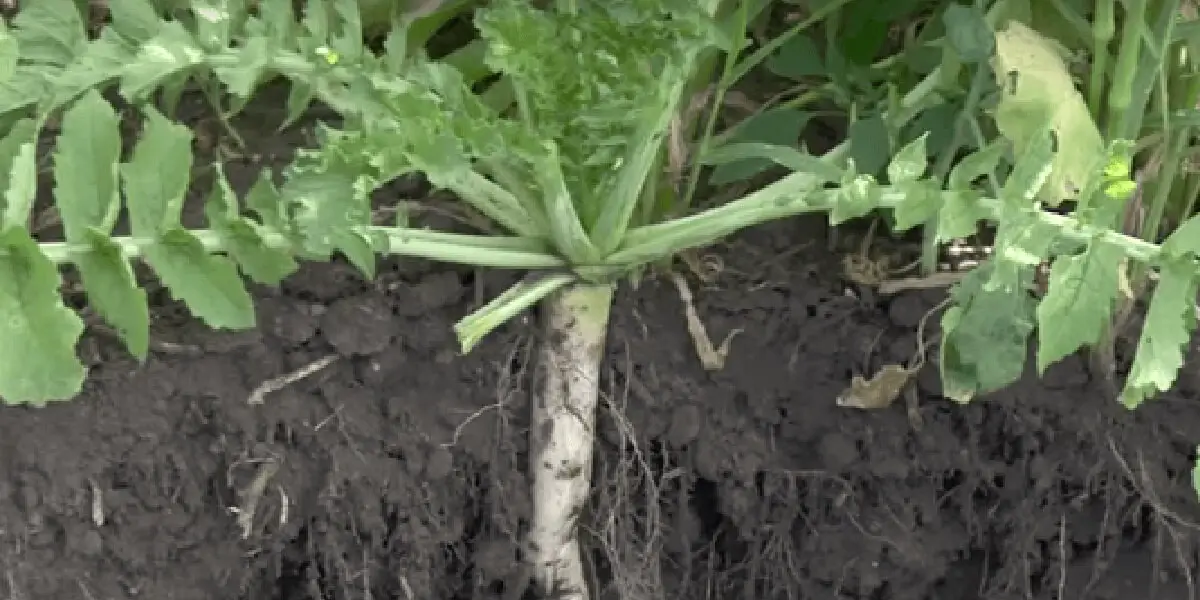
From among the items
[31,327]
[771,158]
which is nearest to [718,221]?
[771,158]

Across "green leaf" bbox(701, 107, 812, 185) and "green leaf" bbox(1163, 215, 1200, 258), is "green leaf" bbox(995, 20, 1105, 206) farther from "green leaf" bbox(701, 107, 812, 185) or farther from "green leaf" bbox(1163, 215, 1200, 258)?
"green leaf" bbox(701, 107, 812, 185)

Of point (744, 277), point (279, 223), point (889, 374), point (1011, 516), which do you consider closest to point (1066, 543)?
point (1011, 516)

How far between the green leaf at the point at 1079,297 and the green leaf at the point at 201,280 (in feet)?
1.78

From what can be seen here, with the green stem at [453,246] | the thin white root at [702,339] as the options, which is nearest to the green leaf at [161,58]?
the green stem at [453,246]

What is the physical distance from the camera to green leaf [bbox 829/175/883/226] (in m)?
0.81

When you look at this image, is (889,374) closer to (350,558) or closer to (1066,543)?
(1066,543)

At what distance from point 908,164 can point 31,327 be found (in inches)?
23.1

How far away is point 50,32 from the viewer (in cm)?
86

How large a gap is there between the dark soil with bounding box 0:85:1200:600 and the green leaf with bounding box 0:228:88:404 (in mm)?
229

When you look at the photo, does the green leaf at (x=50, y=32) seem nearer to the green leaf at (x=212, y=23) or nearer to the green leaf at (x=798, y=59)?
the green leaf at (x=212, y=23)

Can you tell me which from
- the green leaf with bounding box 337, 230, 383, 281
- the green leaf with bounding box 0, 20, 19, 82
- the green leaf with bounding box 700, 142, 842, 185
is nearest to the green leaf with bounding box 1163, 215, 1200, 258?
the green leaf with bounding box 700, 142, 842, 185

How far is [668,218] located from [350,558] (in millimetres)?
425

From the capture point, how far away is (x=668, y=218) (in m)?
1.07

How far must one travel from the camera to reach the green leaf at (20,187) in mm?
757
